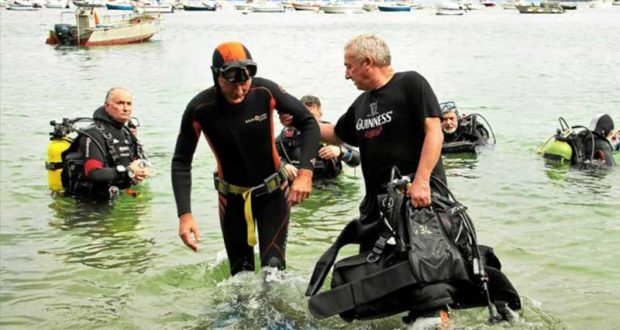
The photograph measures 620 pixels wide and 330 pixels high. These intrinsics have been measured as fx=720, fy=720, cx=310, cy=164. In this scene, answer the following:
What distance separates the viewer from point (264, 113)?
479 centimetres

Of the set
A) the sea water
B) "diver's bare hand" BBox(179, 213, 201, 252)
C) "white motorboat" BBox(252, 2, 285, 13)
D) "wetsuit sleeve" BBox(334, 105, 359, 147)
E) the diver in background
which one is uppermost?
"wetsuit sleeve" BBox(334, 105, 359, 147)

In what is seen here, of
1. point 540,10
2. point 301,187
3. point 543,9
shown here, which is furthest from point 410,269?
point 540,10

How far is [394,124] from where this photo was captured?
4270 millimetres

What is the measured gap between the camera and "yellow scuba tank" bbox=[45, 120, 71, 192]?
8.70 m

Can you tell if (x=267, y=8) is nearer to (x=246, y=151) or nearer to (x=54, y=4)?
(x=54, y=4)

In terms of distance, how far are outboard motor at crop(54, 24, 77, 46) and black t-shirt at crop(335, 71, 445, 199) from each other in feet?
143

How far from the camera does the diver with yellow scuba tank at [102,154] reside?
8039mm

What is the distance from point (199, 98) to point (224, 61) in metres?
0.38

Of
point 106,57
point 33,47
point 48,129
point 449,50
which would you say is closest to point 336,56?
point 449,50

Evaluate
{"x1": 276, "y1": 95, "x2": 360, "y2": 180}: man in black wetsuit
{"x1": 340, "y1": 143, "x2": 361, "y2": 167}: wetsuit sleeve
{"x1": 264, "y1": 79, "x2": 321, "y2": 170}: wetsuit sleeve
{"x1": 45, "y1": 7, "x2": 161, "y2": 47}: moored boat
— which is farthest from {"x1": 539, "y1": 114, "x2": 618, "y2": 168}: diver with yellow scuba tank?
{"x1": 45, "y1": 7, "x2": 161, "y2": 47}: moored boat

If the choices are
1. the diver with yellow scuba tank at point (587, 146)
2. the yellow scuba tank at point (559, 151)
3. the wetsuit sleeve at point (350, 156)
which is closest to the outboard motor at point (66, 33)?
the yellow scuba tank at point (559, 151)

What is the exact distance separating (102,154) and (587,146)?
7096mm

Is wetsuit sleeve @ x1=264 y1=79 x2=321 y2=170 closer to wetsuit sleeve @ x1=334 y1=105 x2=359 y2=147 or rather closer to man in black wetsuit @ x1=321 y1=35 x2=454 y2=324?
wetsuit sleeve @ x1=334 y1=105 x2=359 y2=147

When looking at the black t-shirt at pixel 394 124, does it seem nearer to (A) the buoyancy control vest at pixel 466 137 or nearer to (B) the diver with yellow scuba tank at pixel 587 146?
(B) the diver with yellow scuba tank at pixel 587 146
